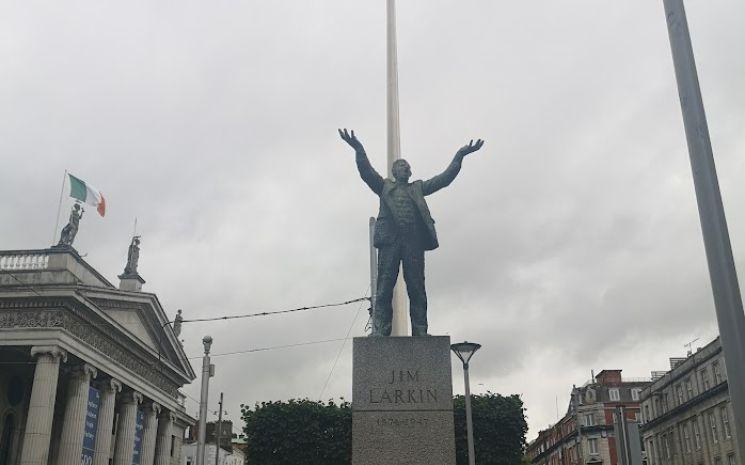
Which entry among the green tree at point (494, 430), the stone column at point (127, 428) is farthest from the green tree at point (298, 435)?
the stone column at point (127, 428)

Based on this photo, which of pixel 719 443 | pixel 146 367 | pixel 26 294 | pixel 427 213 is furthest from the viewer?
pixel 719 443

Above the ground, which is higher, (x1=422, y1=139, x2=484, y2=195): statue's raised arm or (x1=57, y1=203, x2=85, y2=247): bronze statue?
(x1=57, y1=203, x2=85, y2=247): bronze statue

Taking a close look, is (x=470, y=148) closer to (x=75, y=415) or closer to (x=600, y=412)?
(x=75, y=415)

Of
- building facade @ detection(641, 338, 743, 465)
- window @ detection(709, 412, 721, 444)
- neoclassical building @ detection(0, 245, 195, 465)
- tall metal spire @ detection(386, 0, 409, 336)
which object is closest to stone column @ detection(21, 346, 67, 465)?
neoclassical building @ detection(0, 245, 195, 465)

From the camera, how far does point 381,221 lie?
10992 mm

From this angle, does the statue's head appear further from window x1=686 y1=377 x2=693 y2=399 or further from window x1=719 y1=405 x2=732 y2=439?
window x1=686 y1=377 x2=693 y2=399

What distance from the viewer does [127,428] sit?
47094 mm

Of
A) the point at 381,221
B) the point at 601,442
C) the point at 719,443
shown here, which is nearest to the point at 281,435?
the point at 381,221

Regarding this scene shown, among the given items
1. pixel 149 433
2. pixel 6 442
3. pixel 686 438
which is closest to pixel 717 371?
pixel 686 438

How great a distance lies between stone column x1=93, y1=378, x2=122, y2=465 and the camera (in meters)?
41.9

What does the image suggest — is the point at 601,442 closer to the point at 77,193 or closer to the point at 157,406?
the point at 157,406

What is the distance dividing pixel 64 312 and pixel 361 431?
1239 inches

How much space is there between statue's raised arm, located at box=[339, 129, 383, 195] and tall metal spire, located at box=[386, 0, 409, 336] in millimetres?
8190

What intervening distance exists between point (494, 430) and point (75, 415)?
22442 mm
